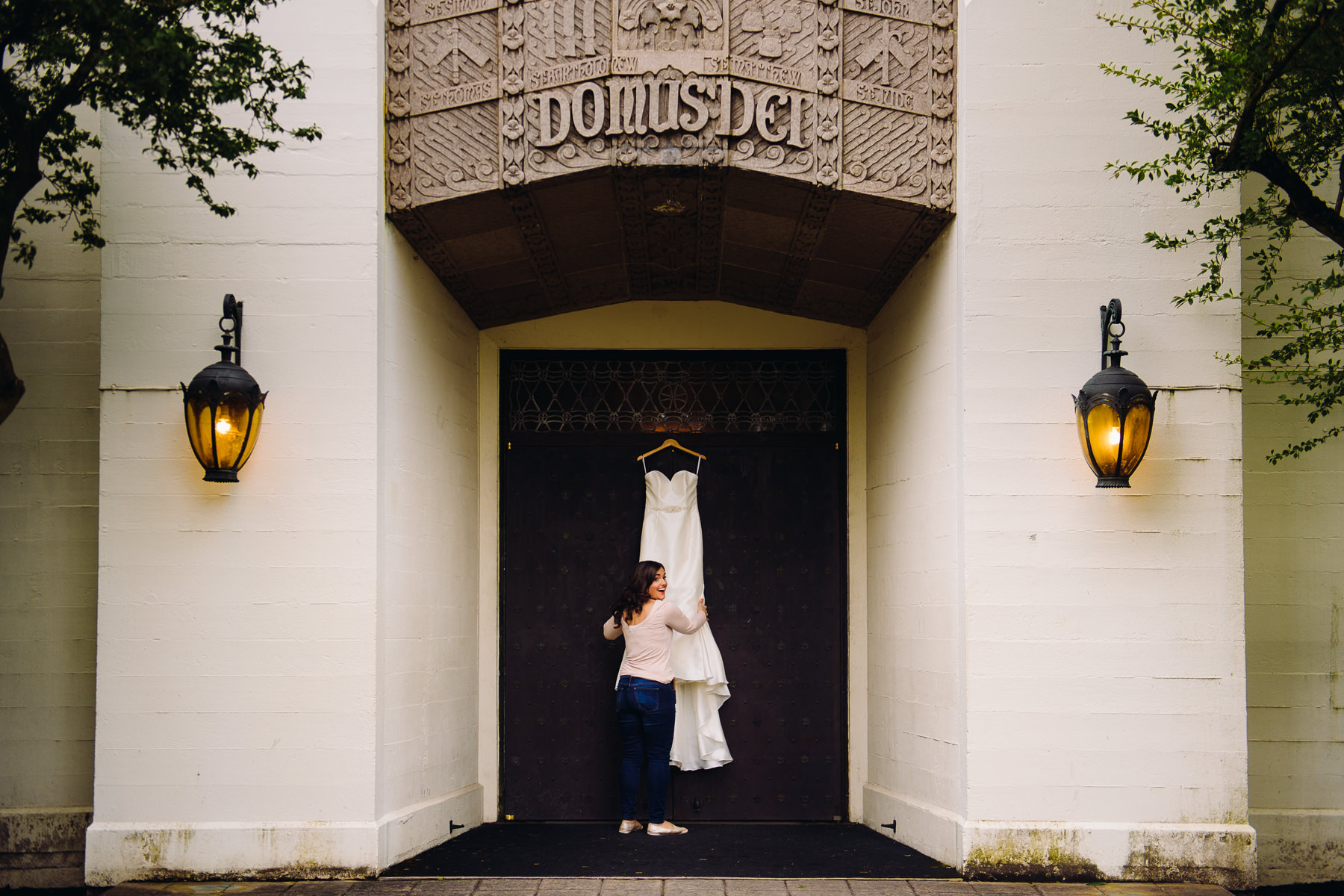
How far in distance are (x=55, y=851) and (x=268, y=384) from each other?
3515mm

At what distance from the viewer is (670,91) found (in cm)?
657

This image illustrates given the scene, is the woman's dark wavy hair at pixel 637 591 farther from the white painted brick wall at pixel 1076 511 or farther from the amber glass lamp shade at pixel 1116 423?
the amber glass lamp shade at pixel 1116 423


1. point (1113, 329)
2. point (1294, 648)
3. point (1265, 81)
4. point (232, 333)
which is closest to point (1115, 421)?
point (1113, 329)

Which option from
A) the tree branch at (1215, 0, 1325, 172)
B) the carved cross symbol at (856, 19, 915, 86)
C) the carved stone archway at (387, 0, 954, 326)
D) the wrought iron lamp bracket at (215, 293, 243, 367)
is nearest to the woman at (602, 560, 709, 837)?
the carved stone archway at (387, 0, 954, 326)

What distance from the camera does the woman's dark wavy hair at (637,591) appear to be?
298 inches

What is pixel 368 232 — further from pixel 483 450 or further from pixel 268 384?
pixel 483 450

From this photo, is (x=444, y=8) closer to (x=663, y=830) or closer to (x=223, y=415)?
(x=223, y=415)

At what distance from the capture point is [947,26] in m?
6.87

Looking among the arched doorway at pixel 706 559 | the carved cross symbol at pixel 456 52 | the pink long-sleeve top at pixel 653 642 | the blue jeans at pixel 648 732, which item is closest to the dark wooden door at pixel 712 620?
the arched doorway at pixel 706 559

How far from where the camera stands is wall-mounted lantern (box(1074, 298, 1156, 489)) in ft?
20.6

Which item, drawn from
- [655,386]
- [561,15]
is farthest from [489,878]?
[561,15]

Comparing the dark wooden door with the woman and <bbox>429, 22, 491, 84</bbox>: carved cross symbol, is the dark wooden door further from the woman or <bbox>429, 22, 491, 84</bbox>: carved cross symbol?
<bbox>429, 22, 491, 84</bbox>: carved cross symbol

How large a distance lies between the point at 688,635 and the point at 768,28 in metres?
4.25

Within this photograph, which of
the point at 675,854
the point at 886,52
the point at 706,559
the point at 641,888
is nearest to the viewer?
the point at 641,888
